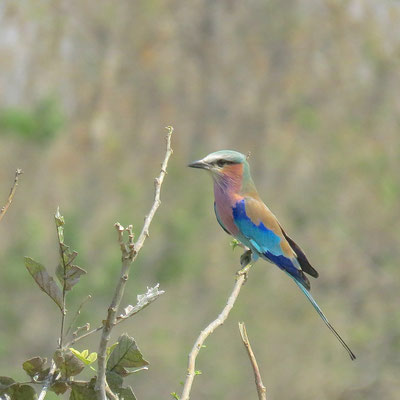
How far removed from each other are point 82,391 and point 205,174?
14.8m

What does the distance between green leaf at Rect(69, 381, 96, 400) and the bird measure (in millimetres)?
2582

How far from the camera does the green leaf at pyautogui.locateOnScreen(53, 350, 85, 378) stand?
183cm

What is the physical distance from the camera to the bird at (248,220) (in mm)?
4488

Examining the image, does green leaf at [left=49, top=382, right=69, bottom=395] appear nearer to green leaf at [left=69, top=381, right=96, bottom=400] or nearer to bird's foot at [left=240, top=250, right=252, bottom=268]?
green leaf at [left=69, top=381, right=96, bottom=400]

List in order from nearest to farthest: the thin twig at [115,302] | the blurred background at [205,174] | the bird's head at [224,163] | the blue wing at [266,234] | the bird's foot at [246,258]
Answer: the thin twig at [115,302], the bird's foot at [246,258], the bird's head at [224,163], the blue wing at [266,234], the blurred background at [205,174]

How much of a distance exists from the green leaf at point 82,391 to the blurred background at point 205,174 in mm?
7801

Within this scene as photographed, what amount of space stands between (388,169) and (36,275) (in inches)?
681

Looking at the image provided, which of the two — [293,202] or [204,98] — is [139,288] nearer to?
[293,202]

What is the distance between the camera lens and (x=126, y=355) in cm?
193

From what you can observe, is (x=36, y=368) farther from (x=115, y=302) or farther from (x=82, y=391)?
(x=115, y=302)

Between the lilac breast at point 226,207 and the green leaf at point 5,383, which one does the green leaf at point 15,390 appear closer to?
the green leaf at point 5,383

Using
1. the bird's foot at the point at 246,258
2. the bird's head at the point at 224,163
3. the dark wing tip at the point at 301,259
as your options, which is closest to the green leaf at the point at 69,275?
the bird's foot at the point at 246,258

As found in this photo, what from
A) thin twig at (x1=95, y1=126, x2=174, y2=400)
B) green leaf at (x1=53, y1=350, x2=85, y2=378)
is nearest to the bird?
green leaf at (x1=53, y1=350, x2=85, y2=378)

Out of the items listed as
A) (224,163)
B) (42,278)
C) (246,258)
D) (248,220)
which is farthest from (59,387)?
(248,220)
